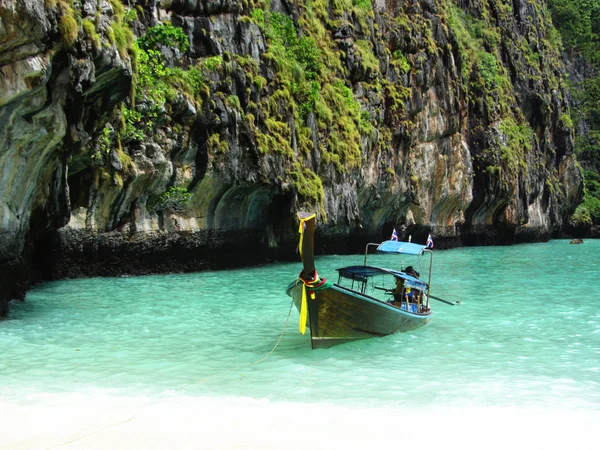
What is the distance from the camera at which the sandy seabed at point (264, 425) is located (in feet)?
20.2

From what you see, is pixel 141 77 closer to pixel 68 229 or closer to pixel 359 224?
pixel 68 229

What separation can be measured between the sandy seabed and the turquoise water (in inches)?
16.5

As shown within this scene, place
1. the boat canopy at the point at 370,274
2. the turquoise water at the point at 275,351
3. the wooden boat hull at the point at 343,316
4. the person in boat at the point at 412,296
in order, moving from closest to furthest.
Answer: the turquoise water at the point at 275,351
the wooden boat hull at the point at 343,316
the boat canopy at the point at 370,274
the person in boat at the point at 412,296

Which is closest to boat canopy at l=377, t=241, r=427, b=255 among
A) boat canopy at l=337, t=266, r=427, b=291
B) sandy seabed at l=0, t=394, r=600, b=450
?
boat canopy at l=337, t=266, r=427, b=291

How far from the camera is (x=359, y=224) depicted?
101 feet

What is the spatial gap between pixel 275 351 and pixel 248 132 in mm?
13758

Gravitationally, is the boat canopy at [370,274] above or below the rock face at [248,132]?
A: below

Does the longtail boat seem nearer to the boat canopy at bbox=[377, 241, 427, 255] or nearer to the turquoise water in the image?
the turquoise water

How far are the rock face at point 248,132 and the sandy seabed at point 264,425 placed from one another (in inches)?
230

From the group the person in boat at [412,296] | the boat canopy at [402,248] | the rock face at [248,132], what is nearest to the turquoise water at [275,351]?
the person in boat at [412,296]

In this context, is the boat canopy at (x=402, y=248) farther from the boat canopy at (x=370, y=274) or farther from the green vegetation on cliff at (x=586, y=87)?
the green vegetation on cliff at (x=586, y=87)

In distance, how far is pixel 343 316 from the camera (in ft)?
35.4

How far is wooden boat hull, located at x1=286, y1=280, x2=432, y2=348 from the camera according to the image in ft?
34.4

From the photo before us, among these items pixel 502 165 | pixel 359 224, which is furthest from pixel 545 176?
pixel 359 224
